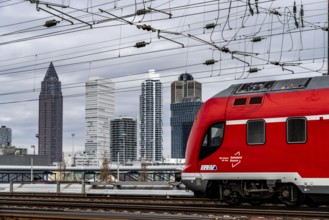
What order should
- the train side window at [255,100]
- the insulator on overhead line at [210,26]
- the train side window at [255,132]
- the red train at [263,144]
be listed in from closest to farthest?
the red train at [263,144], the train side window at [255,132], the train side window at [255,100], the insulator on overhead line at [210,26]

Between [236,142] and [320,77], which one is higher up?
[320,77]

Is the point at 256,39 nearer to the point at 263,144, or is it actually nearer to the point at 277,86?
the point at 277,86

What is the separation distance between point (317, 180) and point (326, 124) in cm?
185

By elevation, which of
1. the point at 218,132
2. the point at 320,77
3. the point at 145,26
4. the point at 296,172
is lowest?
the point at 296,172

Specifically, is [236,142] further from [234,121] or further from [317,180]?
[317,180]

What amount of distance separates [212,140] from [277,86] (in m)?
3.06

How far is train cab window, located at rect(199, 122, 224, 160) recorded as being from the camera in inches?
821

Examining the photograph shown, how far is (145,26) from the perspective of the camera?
28.2 m

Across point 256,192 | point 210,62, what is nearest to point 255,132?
point 256,192

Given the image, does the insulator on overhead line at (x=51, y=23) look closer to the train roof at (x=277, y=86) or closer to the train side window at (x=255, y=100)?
the train roof at (x=277, y=86)

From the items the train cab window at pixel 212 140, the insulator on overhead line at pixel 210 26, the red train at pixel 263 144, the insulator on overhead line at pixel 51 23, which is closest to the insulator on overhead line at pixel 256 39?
the insulator on overhead line at pixel 210 26

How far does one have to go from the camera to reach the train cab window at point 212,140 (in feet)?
68.4

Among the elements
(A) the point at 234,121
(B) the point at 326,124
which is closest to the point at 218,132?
(A) the point at 234,121

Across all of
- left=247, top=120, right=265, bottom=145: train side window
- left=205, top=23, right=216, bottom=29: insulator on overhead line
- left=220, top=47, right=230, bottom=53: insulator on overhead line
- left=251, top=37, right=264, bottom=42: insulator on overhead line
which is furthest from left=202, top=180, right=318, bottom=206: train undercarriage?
left=251, top=37, right=264, bottom=42: insulator on overhead line
